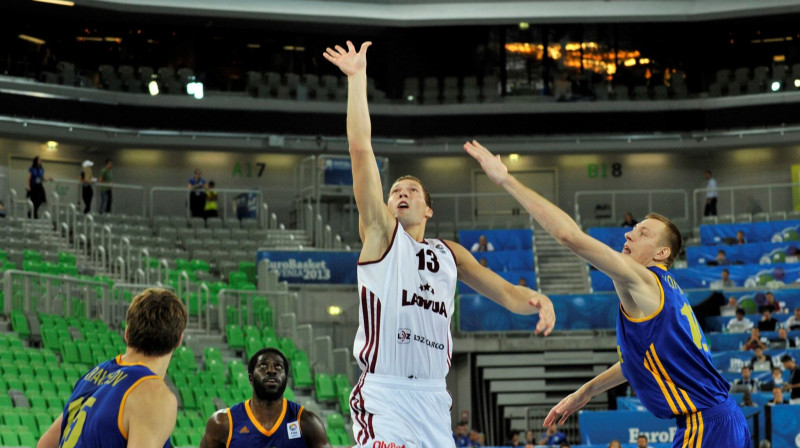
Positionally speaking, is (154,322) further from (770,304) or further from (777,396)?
(770,304)

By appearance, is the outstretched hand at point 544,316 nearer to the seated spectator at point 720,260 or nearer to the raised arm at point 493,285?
the raised arm at point 493,285

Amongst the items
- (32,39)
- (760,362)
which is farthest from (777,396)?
(32,39)

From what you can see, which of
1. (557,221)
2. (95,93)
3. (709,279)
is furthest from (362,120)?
(95,93)

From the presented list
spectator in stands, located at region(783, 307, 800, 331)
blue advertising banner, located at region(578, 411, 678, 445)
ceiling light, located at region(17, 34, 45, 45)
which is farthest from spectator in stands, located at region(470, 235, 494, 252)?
ceiling light, located at region(17, 34, 45, 45)

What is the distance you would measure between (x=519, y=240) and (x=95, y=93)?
46.9 feet

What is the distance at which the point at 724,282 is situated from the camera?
28359 mm

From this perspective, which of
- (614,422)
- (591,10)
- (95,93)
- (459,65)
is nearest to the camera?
→ (614,422)

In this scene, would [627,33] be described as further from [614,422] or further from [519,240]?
[614,422]

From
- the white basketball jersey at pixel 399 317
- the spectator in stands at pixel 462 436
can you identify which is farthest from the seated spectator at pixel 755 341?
the white basketball jersey at pixel 399 317

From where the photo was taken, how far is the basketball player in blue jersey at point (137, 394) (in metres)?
5.62

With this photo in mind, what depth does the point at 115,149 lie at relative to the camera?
39.5m

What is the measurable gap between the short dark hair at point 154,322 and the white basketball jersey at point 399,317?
4.63 ft

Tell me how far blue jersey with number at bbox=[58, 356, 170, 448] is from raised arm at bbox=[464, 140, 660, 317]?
2.27m

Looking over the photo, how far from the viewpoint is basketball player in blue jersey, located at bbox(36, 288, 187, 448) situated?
562 centimetres
